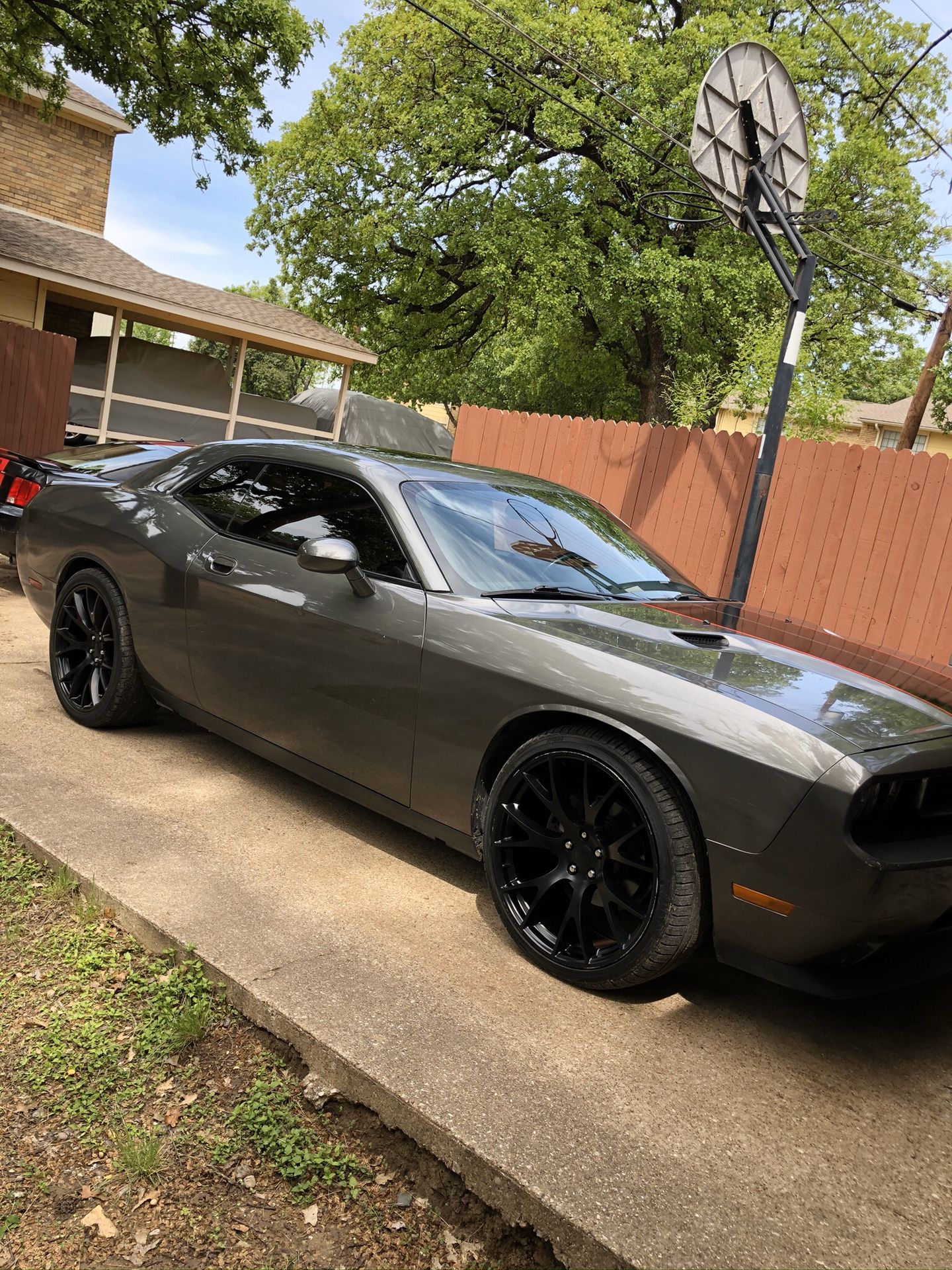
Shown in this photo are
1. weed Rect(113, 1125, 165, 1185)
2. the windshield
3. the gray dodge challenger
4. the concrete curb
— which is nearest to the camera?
the concrete curb

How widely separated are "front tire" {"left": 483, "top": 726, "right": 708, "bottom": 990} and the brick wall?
1855 cm

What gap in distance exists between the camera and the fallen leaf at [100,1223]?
6.34ft

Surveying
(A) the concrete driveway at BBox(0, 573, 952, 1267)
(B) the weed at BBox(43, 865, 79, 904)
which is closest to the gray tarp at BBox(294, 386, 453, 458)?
(A) the concrete driveway at BBox(0, 573, 952, 1267)

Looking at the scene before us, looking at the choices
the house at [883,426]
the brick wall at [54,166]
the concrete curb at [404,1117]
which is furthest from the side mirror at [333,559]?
the house at [883,426]

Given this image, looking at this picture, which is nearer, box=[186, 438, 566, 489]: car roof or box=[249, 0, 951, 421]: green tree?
box=[186, 438, 566, 489]: car roof

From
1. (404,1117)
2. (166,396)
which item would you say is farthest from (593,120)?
(404,1117)

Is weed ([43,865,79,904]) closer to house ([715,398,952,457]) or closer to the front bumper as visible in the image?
the front bumper

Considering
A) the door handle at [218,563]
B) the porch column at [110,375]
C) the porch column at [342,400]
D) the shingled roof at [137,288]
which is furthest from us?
the porch column at [342,400]

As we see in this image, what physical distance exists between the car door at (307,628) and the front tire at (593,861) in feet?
1.62

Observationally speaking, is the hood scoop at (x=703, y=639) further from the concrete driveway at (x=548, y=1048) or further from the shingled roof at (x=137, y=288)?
the shingled roof at (x=137, y=288)

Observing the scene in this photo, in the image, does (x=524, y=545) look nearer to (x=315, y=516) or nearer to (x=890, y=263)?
(x=315, y=516)

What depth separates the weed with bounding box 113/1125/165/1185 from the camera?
6.79ft

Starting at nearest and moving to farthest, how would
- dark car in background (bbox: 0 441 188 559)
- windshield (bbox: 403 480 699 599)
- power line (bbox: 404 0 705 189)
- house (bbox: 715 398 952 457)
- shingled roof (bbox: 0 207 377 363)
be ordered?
windshield (bbox: 403 480 699 599) → dark car in background (bbox: 0 441 188 559) → shingled roof (bbox: 0 207 377 363) → power line (bbox: 404 0 705 189) → house (bbox: 715 398 952 457)

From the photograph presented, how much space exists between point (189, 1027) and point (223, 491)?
242cm
